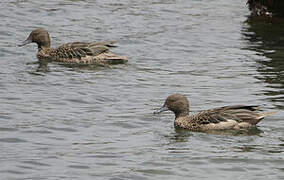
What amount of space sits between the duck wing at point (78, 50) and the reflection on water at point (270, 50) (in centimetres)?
332

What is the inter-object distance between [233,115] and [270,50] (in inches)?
241

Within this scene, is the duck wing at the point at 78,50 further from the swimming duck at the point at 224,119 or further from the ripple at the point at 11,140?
the ripple at the point at 11,140

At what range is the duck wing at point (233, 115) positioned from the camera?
13.4m

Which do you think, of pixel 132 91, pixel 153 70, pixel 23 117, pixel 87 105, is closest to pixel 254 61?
pixel 153 70

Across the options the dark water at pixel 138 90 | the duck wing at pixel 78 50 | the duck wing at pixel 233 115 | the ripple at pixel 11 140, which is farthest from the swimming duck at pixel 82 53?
the ripple at pixel 11 140

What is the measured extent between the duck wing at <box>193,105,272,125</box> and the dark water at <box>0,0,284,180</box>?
0.22m

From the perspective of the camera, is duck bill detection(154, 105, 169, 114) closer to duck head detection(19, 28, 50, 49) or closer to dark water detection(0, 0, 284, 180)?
dark water detection(0, 0, 284, 180)

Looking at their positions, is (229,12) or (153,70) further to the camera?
(229,12)

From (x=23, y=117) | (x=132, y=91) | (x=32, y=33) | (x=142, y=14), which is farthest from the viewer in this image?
(x=142, y=14)

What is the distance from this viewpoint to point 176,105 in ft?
45.8

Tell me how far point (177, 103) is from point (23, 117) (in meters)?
2.41

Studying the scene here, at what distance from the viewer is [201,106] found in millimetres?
14898

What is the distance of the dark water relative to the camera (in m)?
11.5

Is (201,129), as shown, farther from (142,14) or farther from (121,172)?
(142,14)
